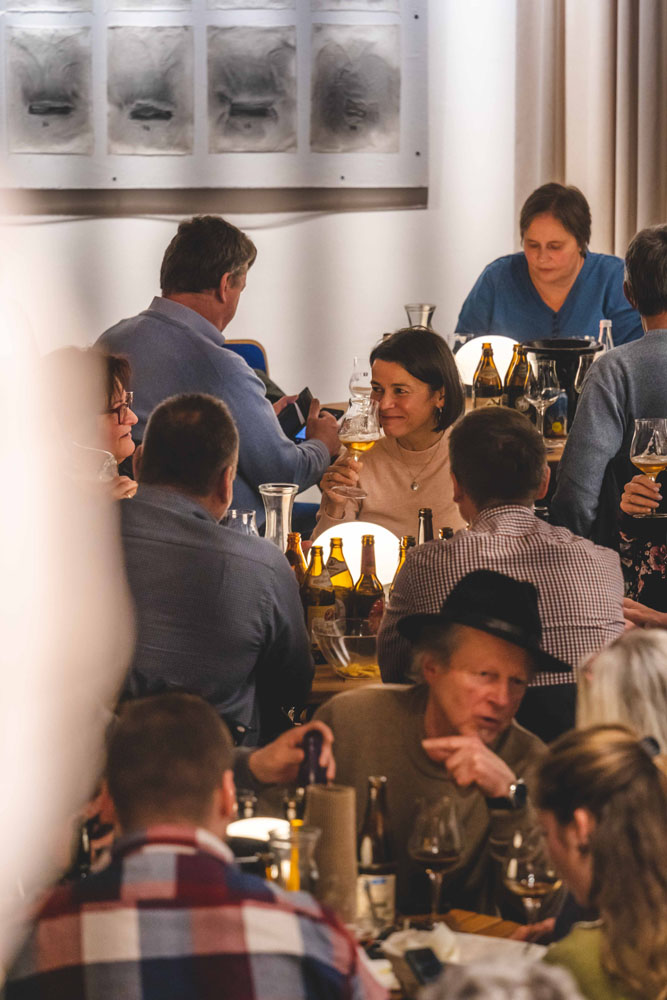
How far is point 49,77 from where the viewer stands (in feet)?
17.9

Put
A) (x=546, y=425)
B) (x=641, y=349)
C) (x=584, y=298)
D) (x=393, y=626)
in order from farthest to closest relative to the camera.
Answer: (x=584, y=298) → (x=546, y=425) → (x=641, y=349) → (x=393, y=626)

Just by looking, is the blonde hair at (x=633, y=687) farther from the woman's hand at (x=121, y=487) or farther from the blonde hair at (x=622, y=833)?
the woman's hand at (x=121, y=487)

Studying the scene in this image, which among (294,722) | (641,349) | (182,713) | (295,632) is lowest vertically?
(294,722)

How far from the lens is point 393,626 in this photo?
2354mm

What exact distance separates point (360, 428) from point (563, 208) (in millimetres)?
1570

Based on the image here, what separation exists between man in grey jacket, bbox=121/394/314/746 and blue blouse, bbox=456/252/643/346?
7.83ft

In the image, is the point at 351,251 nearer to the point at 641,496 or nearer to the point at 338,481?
the point at 338,481

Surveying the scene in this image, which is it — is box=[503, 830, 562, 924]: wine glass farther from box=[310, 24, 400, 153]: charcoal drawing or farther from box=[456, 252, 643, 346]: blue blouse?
box=[310, 24, 400, 153]: charcoal drawing

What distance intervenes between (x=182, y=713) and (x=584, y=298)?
3.47 metres

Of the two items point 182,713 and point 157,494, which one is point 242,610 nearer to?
point 157,494

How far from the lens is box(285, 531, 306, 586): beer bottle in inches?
109

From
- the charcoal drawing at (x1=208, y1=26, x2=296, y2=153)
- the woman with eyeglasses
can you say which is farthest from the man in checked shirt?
the charcoal drawing at (x1=208, y1=26, x2=296, y2=153)

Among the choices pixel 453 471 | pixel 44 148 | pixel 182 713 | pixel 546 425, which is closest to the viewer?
pixel 182 713

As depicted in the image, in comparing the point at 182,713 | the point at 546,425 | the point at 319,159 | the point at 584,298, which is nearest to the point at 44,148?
the point at 319,159
